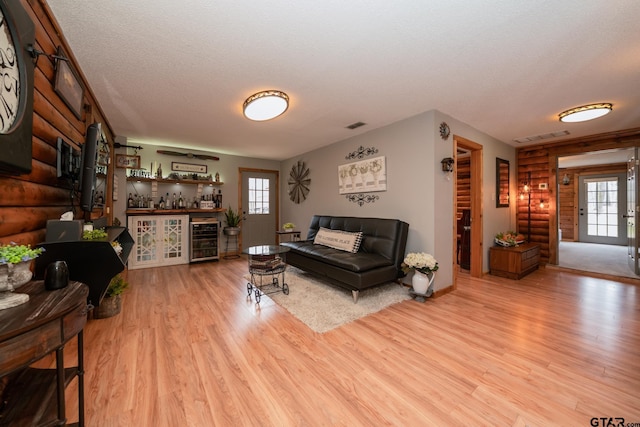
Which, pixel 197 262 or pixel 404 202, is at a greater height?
pixel 404 202

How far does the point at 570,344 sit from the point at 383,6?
3.04 meters

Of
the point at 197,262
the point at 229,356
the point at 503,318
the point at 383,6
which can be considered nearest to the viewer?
the point at 383,6

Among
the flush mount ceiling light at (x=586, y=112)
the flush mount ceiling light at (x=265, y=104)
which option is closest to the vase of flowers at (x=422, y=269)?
the flush mount ceiling light at (x=265, y=104)

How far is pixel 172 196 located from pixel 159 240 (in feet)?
3.25

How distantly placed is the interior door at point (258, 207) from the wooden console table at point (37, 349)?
5005 millimetres

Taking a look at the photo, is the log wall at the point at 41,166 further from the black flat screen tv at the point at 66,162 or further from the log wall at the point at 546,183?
the log wall at the point at 546,183

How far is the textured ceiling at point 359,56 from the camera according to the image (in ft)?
5.27

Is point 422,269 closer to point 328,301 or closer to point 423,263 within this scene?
point 423,263

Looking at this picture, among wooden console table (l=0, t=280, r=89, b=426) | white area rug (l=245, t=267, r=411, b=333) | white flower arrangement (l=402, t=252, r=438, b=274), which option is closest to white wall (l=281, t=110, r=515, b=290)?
white flower arrangement (l=402, t=252, r=438, b=274)

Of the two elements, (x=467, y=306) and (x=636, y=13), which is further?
(x=467, y=306)

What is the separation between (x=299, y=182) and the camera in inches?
229

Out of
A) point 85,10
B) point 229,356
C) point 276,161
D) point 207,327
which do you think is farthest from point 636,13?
point 276,161

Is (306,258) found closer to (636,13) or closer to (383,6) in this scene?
(383,6)

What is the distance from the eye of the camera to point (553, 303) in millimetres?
3039
